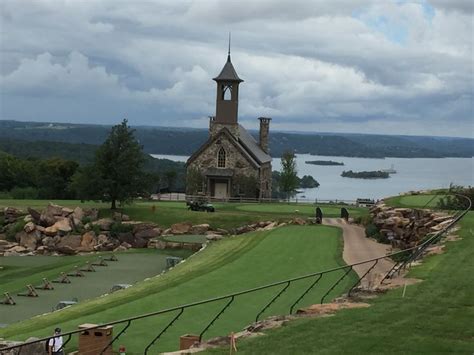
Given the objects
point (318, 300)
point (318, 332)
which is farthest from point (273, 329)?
point (318, 300)

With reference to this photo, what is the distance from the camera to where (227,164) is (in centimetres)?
6681

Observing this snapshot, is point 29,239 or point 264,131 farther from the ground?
point 264,131

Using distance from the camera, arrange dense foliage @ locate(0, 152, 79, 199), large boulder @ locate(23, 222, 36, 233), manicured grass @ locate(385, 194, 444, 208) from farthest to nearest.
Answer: dense foliage @ locate(0, 152, 79, 199) < large boulder @ locate(23, 222, 36, 233) < manicured grass @ locate(385, 194, 444, 208)

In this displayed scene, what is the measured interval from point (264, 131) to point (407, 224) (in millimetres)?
41304

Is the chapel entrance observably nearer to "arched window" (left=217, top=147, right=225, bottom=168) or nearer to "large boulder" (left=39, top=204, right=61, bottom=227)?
"arched window" (left=217, top=147, right=225, bottom=168)

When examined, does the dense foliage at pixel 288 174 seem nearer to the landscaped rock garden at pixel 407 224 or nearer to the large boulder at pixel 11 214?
the large boulder at pixel 11 214

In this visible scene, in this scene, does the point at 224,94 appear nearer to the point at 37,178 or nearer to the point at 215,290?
the point at 37,178

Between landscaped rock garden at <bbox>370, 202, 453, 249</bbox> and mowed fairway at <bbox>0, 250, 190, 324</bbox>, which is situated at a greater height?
landscaped rock garden at <bbox>370, 202, 453, 249</bbox>

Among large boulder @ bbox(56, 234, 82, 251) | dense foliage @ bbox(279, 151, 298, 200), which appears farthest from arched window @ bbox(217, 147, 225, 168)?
large boulder @ bbox(56, 234, 82, 251)

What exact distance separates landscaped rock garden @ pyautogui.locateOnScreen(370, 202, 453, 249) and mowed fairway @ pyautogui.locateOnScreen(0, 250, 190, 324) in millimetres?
11295

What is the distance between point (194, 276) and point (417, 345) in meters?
14.3

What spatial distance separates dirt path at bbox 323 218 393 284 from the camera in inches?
1014

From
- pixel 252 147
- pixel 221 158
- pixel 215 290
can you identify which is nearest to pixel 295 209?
pixel 221 158

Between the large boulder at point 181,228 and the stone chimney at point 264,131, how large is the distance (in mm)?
27909
